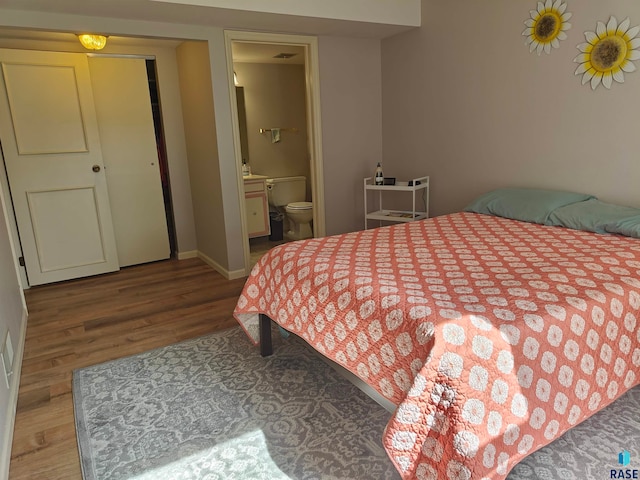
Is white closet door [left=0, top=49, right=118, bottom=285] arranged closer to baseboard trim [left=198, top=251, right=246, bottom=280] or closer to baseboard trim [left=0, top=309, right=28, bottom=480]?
baseboard trim [left=198, top=251, right=246, bottom=280]

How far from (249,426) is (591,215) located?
7.12 feet

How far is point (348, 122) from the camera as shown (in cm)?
412

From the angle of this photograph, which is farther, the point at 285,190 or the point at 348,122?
the point at 285,190

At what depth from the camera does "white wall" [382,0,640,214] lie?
8.65 ft

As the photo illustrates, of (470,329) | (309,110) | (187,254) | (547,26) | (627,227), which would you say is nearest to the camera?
(470,329)

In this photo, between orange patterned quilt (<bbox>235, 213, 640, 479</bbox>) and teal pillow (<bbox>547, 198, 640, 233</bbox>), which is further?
teal pillow (<bbox>547, 198, 640, 233</bbox>)

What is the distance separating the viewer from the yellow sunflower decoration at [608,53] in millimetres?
2473

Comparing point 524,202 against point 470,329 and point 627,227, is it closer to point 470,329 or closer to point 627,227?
point 627,227

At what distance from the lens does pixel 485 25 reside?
3.21 meters

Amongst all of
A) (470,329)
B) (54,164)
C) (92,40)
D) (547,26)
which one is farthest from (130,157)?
(470,329)

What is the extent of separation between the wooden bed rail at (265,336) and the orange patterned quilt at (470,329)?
110 mm

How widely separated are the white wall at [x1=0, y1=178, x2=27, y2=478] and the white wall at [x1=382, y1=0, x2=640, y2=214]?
319 cm

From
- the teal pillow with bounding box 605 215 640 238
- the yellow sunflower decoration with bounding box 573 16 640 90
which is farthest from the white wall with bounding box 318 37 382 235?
the teal pillow with bounding box 605 215 640 238

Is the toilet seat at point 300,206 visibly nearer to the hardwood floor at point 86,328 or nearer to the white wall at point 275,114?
the white wall at point 275,114
